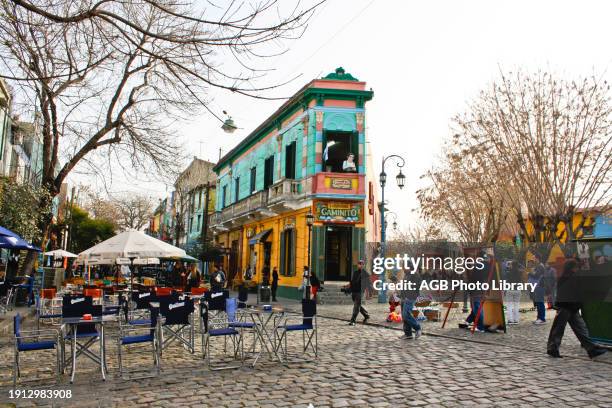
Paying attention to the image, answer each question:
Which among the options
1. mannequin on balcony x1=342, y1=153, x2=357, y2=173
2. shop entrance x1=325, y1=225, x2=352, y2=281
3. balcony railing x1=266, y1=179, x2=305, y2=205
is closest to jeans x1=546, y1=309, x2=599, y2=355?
shop entrance x1=325, y1=225, x2=352, y2=281

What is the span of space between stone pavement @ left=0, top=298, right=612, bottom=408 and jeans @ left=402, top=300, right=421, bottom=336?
1169 millimetres

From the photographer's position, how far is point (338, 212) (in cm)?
2220

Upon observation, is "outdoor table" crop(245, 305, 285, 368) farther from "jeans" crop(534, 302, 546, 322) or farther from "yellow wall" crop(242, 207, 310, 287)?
"yellow wall" crop(242, 207, 310, 287)

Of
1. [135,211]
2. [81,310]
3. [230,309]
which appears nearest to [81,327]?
[81,310]

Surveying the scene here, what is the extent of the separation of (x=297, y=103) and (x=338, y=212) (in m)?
5.67

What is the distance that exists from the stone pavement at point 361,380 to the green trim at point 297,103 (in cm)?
Answer: 1161

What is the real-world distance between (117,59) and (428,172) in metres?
22.9

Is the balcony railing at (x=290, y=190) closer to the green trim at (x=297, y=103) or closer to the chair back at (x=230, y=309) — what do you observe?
the green trim at (x=297, y=103)

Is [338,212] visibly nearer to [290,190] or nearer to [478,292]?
[290,190]

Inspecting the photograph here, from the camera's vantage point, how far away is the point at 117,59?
742 centimetres

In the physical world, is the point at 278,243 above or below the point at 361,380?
above

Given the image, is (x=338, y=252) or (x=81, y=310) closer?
(x=81, y=310)

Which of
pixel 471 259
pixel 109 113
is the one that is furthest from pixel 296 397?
pixel 109 113

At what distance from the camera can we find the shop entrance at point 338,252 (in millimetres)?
22562
